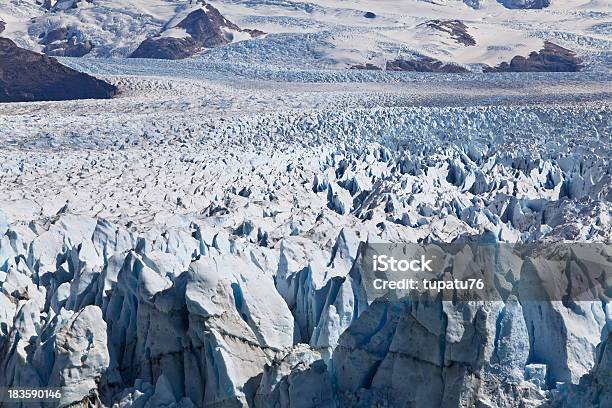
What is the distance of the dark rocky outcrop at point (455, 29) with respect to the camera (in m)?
51.9

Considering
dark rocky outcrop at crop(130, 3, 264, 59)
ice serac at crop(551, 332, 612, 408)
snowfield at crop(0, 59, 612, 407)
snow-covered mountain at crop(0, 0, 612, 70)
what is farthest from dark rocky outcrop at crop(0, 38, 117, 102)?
ice serac at crop(551, 332, 612, 408)

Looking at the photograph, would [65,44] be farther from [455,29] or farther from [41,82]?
[455,29]

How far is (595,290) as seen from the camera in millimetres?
9000

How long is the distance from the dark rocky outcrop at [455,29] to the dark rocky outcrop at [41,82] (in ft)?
77.5

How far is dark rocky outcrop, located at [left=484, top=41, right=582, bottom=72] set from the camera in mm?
44750

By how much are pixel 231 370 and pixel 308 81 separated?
2751 cm

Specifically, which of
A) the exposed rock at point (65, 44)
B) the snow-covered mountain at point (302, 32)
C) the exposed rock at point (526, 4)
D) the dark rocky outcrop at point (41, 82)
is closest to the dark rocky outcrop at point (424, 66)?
the snow-covered mountain at point (302, 32)

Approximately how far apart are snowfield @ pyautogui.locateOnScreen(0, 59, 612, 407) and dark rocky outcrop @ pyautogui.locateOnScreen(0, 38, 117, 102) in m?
6.60

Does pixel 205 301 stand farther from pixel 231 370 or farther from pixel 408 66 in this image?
pixel 408 66

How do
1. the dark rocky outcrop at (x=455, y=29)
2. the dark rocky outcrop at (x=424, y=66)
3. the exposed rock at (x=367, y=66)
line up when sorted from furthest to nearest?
the dark rocky outcrop at (x=455, y=29), the dark rocky outcrop at (x=424, y=66), the exposed rock at (x=367, y=66)

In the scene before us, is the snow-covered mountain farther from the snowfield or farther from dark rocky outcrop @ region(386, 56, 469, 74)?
the snowfield

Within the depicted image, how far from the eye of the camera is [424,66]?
46406 mm

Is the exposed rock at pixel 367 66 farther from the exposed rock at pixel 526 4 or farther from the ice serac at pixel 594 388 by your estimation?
the ice serac at pixel 594 388

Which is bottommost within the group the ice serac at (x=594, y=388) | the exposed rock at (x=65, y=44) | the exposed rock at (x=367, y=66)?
the exposed rock at (x=65, y=44)
